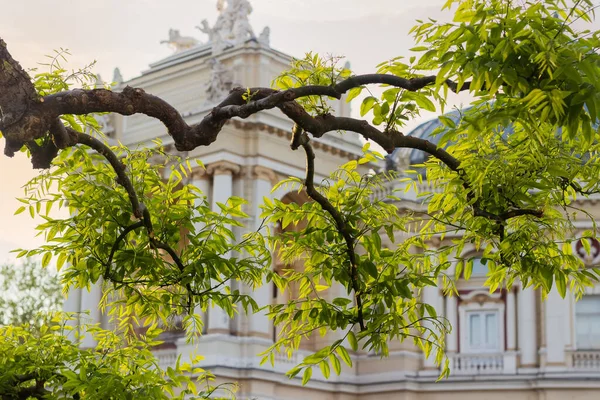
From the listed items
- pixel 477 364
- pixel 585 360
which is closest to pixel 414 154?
pixel 477 364

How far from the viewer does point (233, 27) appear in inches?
1564

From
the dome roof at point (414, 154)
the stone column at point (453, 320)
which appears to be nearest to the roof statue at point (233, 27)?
the dome roof at point (414, 154)

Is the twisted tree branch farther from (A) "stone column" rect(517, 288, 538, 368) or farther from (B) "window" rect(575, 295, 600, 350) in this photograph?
(B) "window" rect(575, 295, 600, 350)

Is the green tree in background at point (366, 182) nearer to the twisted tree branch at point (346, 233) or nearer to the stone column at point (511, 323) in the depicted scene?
the twisted tree branch at point (346, 233)

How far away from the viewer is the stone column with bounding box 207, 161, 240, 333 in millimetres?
→ 36656

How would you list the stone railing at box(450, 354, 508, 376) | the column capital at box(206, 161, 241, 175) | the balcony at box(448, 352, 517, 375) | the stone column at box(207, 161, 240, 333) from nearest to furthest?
the stone column at box(207, 161, 240, 333) < the column capital at box(206, 161, 241, 175) < the balcony at box(448, 352, 517, 375) < the stone railing at box(450, 354, 508, 376)

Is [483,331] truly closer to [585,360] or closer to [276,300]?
[585,360]

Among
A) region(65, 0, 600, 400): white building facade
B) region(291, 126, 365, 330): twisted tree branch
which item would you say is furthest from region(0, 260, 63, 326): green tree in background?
region(291, 126, 365, 330): twisted tree branch

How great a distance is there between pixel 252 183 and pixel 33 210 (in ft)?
94.9

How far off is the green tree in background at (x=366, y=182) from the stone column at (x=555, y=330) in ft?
98.1

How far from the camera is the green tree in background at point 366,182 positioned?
640 cm

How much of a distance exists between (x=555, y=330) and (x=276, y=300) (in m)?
8.95

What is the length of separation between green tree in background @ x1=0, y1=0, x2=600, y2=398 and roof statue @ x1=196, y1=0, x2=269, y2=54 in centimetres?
2943

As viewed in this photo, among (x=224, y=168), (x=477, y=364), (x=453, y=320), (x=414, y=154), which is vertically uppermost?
(x=414, y=154)
